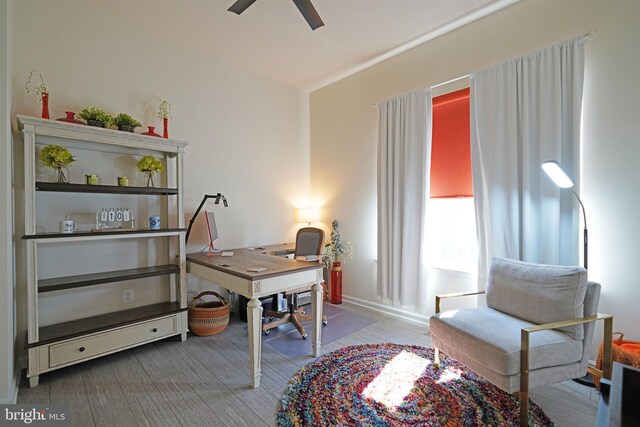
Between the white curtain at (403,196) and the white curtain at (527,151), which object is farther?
the white curtain at (403,196)

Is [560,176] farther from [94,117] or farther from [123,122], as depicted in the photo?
[94,117]

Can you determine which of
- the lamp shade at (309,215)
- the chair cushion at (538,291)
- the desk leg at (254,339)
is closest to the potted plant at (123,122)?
the desk leg at (254,339)

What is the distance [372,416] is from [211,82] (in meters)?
3.75

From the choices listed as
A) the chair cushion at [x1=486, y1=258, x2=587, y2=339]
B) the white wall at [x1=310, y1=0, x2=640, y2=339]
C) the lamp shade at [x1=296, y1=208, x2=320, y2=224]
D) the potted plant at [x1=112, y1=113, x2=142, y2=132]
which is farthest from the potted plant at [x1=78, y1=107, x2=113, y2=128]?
the chair cushion at [x1=486, y1=258, x2=587, y2=339]

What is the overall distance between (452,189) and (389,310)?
1.63m

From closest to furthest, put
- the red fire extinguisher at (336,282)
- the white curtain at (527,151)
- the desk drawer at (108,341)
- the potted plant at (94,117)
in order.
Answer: the desk drawer at (108,341) < the white curtain at (527,151) < the potted plant at (94,117) < the red fire extinguisher at (336,282)

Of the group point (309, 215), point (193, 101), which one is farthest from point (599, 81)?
point (193, 101)

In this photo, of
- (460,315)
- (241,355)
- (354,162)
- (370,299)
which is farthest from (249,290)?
(354,162)

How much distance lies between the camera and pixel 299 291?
10.4 ft

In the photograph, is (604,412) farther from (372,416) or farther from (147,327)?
(147,327)

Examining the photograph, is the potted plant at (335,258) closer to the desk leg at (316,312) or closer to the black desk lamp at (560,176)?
the desk leg at (316,312)

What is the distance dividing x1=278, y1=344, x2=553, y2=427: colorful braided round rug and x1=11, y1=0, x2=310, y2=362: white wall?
7.00ft

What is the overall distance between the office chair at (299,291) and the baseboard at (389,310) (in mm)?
683

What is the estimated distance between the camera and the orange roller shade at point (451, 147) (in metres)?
3.10
